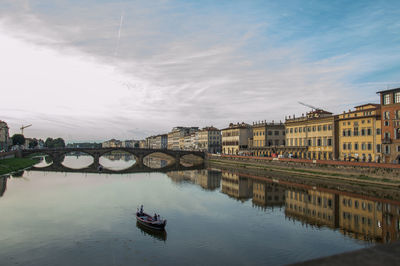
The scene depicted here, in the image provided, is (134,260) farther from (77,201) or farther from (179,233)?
(77,201)

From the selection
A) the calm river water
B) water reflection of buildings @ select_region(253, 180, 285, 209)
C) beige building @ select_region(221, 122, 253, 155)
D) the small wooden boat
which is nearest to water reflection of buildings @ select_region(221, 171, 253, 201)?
the calm river water

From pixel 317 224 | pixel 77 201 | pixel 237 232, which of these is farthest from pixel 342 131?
pixel 77 201

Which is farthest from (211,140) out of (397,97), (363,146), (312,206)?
(312,206)

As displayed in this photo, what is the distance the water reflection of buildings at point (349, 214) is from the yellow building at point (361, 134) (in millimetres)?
18338

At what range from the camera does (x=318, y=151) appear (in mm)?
68250

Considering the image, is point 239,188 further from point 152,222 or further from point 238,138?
point 238,138

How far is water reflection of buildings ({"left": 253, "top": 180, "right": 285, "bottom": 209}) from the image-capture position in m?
37.7

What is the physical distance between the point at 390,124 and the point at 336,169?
11238mm

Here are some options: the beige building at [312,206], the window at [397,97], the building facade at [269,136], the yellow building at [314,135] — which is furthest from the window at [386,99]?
the building facade at [269,136]

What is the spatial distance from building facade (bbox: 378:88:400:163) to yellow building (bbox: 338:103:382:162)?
2.01 m

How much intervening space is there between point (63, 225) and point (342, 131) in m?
54.9

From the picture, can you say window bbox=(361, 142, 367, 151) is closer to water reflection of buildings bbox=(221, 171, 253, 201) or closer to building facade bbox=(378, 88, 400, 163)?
building facade bbox=(378, 88, 400, 163)

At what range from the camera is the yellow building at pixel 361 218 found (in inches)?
971

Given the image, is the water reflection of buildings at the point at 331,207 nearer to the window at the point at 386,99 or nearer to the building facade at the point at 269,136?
the window at the point at 386,99
